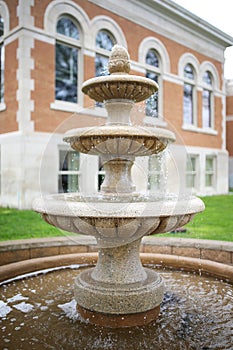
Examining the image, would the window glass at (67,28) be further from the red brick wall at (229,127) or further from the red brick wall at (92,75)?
the red brick wall at (229,127)

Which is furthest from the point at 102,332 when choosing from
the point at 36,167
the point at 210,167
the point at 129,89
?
the point at 210,167

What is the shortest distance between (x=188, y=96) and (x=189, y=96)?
90 mm

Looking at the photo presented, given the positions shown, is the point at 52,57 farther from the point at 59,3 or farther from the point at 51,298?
the point at 51,298

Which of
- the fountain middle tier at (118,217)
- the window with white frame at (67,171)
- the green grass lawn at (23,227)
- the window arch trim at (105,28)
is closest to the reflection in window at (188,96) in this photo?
the window arch trim at (105,28)

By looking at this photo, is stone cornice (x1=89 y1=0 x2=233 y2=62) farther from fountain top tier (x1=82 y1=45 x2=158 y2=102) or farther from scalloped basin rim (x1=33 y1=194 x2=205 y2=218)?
scalloped basin rim (x1=33 y1=194 x2=205 y2=218)

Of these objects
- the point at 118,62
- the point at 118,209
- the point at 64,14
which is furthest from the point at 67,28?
the point at 118,209

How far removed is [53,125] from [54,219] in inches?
333

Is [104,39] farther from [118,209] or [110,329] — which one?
[110,329]

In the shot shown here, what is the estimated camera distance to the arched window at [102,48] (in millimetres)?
12234

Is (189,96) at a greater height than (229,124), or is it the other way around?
(189,96)

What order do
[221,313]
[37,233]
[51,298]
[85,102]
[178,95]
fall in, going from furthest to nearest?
[178,95]
[85,102]
[37,233]
[51,298]
[221,313]

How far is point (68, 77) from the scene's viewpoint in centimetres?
1162

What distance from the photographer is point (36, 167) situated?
10242 mm

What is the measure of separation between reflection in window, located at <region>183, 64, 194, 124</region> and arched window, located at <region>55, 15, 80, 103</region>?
6607 millimetres
